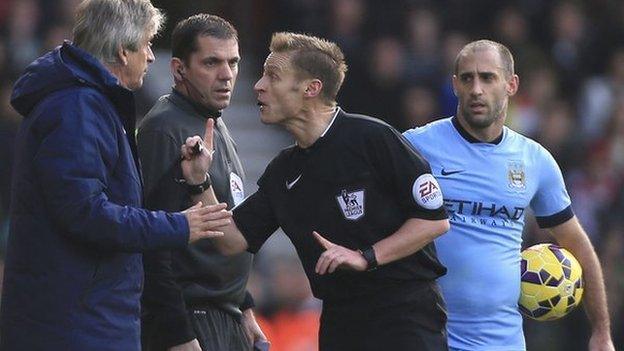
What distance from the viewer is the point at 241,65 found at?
48.1ft

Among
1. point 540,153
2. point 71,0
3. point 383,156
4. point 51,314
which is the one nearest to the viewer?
point 51,314

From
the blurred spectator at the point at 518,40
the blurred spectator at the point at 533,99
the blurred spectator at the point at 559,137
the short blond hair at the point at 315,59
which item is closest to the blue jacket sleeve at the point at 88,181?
the short blond hair at the point at 315,59

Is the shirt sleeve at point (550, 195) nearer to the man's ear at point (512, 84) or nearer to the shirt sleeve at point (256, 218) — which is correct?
the man's ear at point (512, 84)

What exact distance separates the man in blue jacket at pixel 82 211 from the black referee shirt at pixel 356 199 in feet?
2.06

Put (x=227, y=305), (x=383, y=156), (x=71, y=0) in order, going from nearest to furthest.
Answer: (x=383, y=156) → (x=227, y=305) → (x=71, y=0)

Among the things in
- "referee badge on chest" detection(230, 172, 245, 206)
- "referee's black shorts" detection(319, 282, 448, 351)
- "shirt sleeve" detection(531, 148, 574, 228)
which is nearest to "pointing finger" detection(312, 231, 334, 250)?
"referee's black shorts" detection(319, 282, 448, 351)

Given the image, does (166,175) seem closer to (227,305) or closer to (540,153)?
(227,305)

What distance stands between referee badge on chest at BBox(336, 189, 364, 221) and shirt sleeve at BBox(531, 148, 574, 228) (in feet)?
4.26

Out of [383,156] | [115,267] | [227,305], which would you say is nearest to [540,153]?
[383,156]

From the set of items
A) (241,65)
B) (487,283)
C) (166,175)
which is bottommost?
(241,65)

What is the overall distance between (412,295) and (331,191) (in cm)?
54

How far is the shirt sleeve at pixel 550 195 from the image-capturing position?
693 cm

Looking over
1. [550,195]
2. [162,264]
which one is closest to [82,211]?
[162,264]

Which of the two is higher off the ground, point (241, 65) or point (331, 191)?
point (331, 191)
